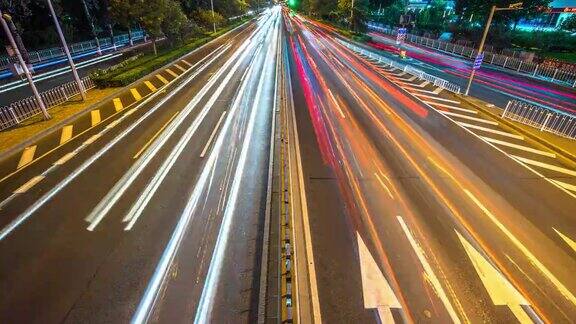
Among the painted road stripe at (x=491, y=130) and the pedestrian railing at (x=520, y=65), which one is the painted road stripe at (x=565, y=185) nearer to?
the painted road stripe at (x=491, y=130)

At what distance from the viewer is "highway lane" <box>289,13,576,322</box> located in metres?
7.19

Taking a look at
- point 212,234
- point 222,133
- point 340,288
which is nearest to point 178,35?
point 222,133

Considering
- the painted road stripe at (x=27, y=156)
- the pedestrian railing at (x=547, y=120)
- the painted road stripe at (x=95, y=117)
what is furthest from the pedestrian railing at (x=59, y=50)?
the pedestrian railing at (x=547, y=120)

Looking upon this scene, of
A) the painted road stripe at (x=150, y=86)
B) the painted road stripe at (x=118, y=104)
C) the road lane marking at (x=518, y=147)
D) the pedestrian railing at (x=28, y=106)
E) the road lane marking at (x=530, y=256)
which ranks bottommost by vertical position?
the road lane marking at (x=530, y=256)

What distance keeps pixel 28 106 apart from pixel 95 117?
3.95 metres

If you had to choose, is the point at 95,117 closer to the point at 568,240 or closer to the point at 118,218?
the point at 118,218

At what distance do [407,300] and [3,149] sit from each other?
63.0ft

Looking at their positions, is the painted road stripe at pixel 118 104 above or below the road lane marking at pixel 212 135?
above

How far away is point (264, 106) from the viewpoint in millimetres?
21203

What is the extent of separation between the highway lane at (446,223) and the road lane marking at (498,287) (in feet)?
0.09

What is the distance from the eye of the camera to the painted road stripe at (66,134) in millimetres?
15391

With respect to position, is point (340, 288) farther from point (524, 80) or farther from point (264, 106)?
point (524, 80)

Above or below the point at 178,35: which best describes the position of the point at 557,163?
below

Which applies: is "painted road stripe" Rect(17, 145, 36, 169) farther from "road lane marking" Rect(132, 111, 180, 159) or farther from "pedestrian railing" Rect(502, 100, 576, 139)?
"pedestrian railing" Rect(502, 100, 576, 139)
